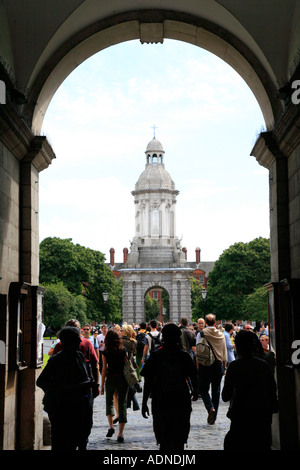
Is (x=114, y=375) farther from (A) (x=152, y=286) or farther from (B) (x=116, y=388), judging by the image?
(A) (x=152, y=286)

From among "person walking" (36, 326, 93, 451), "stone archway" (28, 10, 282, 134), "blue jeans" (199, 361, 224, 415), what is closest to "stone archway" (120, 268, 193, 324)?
"blue jeans" (199, 361, 224, 415)

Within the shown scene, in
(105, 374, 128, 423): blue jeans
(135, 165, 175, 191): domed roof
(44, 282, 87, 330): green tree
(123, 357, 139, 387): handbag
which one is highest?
(135, 165, 175, 191): domed roof

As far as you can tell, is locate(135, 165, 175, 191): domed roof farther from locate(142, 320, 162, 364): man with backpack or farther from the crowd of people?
the crowd of people

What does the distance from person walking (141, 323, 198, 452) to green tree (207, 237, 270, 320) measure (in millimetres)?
62076

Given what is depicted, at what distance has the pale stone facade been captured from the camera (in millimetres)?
69812

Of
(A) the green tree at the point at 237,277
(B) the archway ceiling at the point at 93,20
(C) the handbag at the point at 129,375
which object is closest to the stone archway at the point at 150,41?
(B) the archway ceiling at the point at 93,20

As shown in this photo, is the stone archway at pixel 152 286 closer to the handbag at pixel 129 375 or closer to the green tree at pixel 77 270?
the green tree at pixel 77 270

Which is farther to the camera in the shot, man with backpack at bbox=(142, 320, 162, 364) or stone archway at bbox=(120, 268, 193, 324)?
stone archway at bbox=(120, 268, 193, 324)

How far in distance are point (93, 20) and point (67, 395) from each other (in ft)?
22.5

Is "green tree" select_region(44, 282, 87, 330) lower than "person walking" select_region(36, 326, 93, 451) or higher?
higher

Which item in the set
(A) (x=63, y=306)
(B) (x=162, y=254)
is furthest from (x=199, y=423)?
(B) (x=162, y=254)

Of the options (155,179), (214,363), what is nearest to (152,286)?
(155,179)

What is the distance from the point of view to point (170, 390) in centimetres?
754
